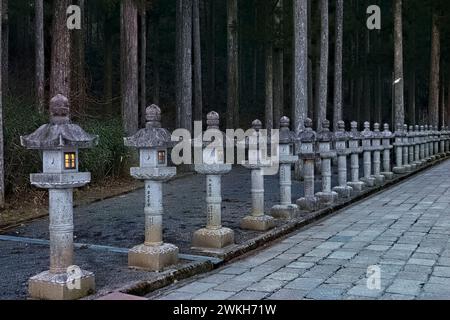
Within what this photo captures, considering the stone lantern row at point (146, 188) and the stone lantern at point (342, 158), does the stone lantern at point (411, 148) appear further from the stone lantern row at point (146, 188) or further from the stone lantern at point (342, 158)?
the stone lantern row at point (146, 188)

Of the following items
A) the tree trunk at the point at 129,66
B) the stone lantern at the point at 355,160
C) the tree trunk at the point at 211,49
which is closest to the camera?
the stone lantern at the point at 355,160

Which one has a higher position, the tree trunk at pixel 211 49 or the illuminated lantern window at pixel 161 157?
the tree trunk at pixel 211 49

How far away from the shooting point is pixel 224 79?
47.2 meters

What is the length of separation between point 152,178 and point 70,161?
103 centimetres

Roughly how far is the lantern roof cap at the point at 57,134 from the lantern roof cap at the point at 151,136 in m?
0.91

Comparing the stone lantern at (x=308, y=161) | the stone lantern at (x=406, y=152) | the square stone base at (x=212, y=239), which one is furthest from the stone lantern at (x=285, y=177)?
the stone lantern at (x=406, y=152)

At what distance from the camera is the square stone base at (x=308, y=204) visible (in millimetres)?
9070

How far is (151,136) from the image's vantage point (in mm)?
5160

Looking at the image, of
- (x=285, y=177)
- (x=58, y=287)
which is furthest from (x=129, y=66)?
(x=58, y=287)

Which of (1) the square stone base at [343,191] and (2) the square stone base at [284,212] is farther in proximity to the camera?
(1) the square stone base at [343,191]

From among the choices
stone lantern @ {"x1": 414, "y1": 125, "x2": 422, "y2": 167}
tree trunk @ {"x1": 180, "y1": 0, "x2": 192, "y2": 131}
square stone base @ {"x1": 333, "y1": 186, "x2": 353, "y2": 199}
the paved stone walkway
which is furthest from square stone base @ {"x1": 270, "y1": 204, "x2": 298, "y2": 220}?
stone lantern @ {"x1": 414, "y1": 125, "x2": 422, "y2": 167}

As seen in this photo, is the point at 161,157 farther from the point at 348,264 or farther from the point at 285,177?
the point at 285,177

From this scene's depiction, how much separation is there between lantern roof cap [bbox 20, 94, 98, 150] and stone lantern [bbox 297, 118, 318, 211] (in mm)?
5148
